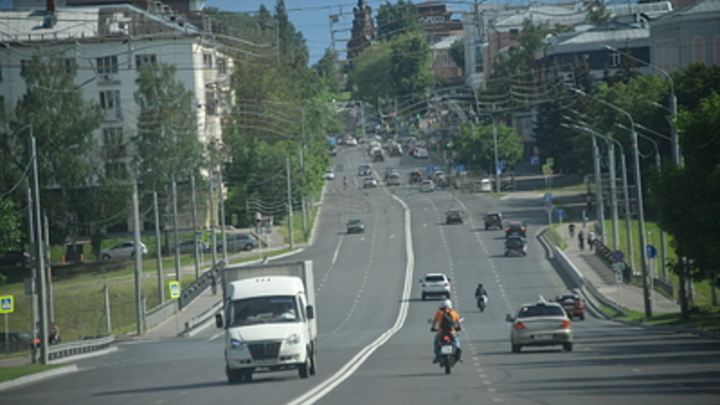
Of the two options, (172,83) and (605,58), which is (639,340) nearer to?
(172,83)

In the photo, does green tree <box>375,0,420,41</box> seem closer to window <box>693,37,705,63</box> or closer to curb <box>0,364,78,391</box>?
curb <box>0,364,78,391</box>

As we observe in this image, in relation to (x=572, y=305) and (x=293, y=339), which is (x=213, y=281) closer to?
(x=572, y=305)

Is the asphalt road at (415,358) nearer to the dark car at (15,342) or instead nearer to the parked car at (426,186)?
the dark car at (15,342)

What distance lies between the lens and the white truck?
23328mm

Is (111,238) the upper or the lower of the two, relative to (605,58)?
lower

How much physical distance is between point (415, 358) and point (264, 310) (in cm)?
728

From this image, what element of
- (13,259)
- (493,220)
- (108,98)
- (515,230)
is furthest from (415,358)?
(108,98)

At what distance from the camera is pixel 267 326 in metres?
23.7

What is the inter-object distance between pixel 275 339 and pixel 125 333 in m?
37.0

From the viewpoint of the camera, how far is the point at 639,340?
110 feet

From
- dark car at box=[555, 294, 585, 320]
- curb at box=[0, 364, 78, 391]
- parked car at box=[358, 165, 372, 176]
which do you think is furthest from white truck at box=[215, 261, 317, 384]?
parked car at box=[358, 165, 372, 176]

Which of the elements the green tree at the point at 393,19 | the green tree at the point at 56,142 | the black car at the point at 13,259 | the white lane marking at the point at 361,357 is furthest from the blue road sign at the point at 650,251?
the black car at the point at 13,259

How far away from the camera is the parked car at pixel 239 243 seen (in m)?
88.4

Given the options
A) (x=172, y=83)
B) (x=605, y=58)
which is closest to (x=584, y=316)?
(x=172, y=83)
